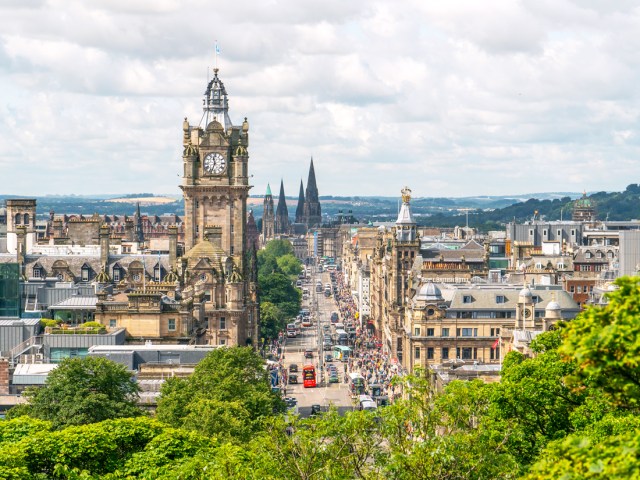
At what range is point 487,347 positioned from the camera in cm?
15462

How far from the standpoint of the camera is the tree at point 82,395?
84.8 metres

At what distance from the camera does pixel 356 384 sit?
509ft

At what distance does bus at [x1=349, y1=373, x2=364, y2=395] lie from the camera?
15246 centimetres

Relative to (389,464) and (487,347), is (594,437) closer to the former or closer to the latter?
(389,464)

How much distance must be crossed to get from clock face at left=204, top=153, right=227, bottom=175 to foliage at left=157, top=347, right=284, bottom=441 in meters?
61.5

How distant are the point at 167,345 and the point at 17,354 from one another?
13.5 m

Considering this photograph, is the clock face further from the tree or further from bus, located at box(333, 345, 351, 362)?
the tree

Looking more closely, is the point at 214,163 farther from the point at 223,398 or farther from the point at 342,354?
the point at 223,398

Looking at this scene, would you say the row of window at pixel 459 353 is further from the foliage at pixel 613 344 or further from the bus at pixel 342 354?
the foliage at pixel 613 344

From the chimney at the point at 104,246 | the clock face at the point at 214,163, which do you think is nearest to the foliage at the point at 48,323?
the chimney at the point at 104,246

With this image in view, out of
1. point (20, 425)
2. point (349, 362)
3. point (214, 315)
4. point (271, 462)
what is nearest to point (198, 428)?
point (20, 425)

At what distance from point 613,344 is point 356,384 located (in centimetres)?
12336

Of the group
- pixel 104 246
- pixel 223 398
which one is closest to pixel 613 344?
pixel 223 398

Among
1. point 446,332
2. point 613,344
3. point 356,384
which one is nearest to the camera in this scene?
point 613,344
